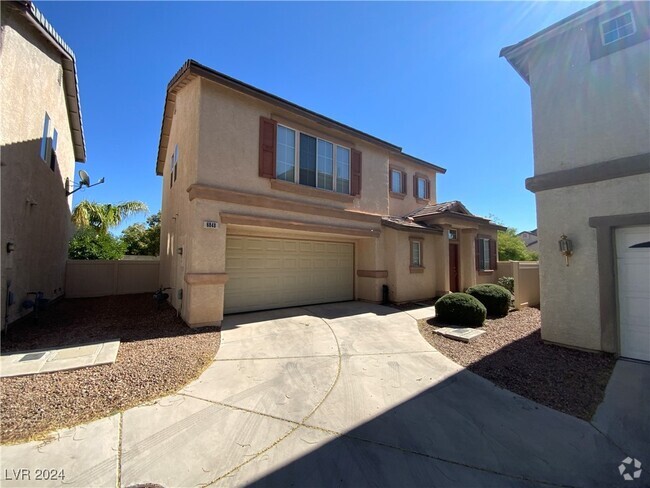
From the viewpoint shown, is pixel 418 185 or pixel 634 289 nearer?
pixel 634 289

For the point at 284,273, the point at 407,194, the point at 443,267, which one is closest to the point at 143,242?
the point at 284,273

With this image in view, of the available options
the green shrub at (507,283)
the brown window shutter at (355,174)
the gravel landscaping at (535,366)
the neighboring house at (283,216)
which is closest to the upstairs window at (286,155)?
the neighboring house at (283,216)

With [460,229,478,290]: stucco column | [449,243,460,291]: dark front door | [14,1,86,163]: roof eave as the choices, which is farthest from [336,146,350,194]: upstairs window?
[14,1,86,163]: roof eave

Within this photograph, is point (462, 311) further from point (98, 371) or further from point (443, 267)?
point (98, 371)

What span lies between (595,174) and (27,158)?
13.0 m

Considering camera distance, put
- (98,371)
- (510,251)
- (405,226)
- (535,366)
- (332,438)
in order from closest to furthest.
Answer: (332,438)
(98,371)
(535,366)
(405,226)
(510,251)

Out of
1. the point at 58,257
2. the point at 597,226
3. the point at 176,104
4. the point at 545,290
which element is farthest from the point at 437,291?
the point at 58,257

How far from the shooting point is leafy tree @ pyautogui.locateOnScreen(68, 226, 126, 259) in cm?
1438

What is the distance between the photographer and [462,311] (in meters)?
7.99

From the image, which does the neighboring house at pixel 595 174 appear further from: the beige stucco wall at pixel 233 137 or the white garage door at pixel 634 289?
the beige stucco wall at pixel 233 137

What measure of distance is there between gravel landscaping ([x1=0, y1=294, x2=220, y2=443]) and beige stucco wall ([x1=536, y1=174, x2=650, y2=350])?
726 centimetres

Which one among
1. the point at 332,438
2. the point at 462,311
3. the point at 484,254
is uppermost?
the point at 484,254

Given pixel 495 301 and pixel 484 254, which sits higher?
pixel 484 254

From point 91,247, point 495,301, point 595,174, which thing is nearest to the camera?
point 595,174
